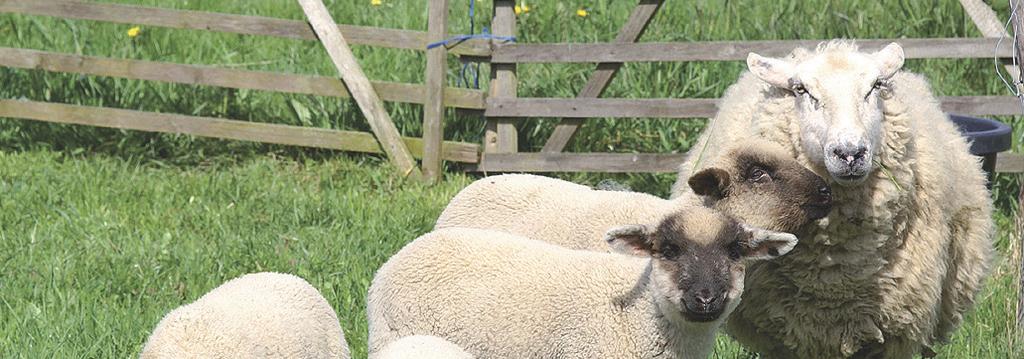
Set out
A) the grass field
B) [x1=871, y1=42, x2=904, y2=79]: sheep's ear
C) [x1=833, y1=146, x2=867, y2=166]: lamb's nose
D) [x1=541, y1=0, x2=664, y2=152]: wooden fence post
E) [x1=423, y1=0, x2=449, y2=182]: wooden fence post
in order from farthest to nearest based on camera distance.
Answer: [x1=423, y1=0, x2=449, y2=182]: wooden fence post, [x1=541, y1=0, x2=664, y2=152]: wooden fence post, the grass field, [x1=871, y1=42, x2=904, y2=79]: sheep's ear, [x1=833, y1=146, x2=867, y2=166]: lamb's nose

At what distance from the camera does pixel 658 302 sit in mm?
4148

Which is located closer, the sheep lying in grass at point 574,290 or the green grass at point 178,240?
the sheep lying in grass at point 574,290

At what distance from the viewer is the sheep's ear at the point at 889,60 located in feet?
15.4

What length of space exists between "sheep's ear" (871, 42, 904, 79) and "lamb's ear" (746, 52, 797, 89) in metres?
0.29

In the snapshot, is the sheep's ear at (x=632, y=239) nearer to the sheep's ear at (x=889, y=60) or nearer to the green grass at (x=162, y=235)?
the sheep's ear at (x=889, y=60)

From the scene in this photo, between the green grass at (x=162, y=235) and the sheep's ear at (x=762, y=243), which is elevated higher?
the sheep's ear at (x=762, y=243)

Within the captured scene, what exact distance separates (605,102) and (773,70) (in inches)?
138

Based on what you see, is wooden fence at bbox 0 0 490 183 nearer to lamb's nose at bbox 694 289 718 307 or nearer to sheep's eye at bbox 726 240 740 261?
sheep's eye at bbox 726 240 740 261

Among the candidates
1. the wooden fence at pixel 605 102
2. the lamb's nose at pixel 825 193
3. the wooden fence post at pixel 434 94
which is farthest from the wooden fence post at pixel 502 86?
the lamb's nose at pixel 825 193

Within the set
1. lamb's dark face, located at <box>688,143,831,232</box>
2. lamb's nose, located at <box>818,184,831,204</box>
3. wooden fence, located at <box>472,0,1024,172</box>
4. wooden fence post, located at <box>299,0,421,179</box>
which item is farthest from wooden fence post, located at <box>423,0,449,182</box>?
lamb's nose, located at <box>818,184,831,204</box>

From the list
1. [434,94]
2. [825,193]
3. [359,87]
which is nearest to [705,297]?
[825,193]

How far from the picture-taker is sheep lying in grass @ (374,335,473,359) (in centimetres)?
390

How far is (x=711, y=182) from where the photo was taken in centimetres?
445

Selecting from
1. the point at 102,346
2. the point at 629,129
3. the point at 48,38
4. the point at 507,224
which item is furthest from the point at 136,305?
the point at 48,38
